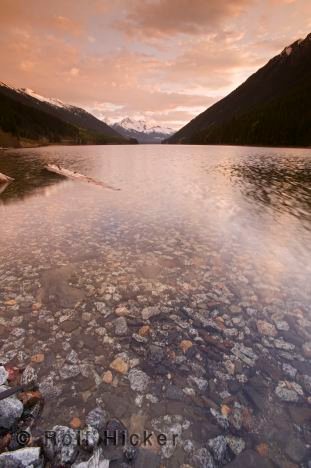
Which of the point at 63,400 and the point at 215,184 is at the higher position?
the point at 63,400

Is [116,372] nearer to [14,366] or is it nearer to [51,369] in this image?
[51,369]

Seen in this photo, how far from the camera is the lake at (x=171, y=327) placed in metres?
5.38

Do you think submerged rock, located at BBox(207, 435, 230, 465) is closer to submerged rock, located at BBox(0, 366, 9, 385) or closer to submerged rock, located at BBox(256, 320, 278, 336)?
submerged rock, located at BBox(256, 320, 278, 336)

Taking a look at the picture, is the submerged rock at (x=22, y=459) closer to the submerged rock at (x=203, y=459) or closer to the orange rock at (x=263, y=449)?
the submerged rock at (x=203, y=459)

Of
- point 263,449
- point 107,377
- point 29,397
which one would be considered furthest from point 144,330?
point 263,449

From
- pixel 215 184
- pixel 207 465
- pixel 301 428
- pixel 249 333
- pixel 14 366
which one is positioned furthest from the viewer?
pixel 215 184

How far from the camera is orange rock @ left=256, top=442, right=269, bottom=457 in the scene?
4.81 meters

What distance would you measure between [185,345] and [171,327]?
794 mm

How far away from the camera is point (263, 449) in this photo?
488 centimetres

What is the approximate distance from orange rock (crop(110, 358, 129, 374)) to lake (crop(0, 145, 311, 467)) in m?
0.03

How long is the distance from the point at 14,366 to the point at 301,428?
6.35m

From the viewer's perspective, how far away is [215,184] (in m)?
34.1

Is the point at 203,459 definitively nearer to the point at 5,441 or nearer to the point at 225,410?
the point at 225,410

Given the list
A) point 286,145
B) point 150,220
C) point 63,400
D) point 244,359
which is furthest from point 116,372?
point 286,145
